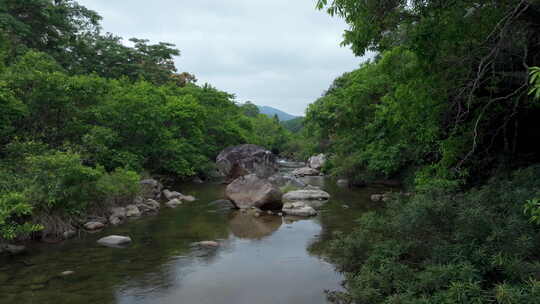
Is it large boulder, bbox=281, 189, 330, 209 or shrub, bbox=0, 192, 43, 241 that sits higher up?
shrub, bbox=0, 192, 43, 241

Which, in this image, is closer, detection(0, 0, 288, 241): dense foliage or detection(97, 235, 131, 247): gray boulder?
detection(97, 235, 131, 247): gray boulder

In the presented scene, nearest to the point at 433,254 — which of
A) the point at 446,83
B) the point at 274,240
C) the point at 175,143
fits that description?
the point at 446,83

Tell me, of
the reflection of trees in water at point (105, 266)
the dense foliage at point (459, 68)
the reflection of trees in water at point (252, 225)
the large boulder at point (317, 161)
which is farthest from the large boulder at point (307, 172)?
the dense foliage at point (459, 68)

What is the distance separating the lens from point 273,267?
31.9 ft

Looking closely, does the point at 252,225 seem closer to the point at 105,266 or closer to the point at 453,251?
the point at 105,266

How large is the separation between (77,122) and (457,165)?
1554 cm

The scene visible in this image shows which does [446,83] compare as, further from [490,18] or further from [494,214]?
[494,214]

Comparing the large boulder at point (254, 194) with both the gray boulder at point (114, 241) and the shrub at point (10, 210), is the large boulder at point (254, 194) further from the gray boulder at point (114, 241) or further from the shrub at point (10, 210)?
the shrub at point (10, 210)

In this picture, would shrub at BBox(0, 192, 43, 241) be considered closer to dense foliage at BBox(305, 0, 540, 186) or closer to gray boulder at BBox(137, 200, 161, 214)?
gray boulder at BBox(137, 200, 161, 214)

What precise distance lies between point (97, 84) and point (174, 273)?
12.8 metres

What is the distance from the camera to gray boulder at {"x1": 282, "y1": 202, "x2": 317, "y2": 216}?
15734 millimetres

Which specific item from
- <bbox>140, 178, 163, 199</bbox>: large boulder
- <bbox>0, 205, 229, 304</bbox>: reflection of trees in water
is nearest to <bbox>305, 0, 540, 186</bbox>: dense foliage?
<bbox>0, 205, 229, 304</bbox>: reflection of trees in water

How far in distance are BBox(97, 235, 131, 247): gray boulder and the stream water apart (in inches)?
9.9

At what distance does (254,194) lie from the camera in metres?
17.2
